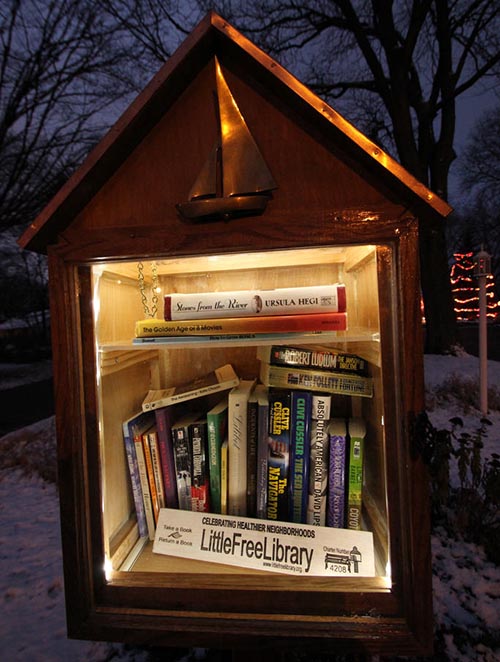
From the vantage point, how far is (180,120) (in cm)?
89

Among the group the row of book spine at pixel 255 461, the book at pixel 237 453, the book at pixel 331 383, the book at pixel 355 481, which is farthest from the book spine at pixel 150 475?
the book at pixel 355 481

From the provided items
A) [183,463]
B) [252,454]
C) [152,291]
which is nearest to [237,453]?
[252,454]

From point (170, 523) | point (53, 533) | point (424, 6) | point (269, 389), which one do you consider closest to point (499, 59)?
point (424, 6)

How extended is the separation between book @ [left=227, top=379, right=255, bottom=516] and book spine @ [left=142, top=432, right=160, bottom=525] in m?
0.23

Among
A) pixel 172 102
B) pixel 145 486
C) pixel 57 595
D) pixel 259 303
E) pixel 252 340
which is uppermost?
pixel 172 102

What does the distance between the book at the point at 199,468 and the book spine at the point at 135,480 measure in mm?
169

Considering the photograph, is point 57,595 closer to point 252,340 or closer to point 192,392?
point 192,392

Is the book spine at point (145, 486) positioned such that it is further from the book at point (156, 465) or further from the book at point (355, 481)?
the book at point (355, 481)

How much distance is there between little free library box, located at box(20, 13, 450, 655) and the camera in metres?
0.83

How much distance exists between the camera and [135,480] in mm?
1132

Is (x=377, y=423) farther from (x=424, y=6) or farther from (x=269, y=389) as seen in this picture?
(x=424, y=6)

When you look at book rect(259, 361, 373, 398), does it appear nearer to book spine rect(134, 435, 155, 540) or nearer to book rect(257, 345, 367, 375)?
book rect(257, 345, 367, 375)

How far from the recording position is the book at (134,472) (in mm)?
1128

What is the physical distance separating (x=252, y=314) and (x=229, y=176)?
37cm
